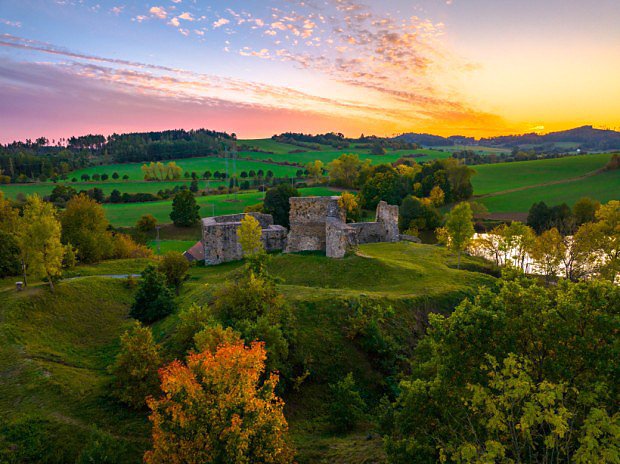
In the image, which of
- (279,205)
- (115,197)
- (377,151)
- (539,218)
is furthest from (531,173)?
(115,197)

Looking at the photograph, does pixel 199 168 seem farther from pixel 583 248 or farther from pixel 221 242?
pixel 583 248

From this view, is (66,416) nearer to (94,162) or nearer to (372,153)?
(94,162)

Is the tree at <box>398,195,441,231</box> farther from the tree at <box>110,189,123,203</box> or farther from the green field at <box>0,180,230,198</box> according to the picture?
the tree at <box>110,189,123,203</box>

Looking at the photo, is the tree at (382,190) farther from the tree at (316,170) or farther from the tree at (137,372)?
the tree at (137,372)

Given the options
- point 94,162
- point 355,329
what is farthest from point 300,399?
point 94,162

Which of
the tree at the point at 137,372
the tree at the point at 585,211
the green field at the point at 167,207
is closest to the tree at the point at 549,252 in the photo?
the tree at the point at 585,211

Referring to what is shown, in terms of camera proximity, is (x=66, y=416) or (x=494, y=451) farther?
(x=66, y=416)
